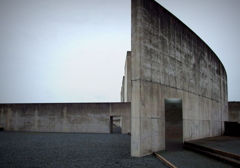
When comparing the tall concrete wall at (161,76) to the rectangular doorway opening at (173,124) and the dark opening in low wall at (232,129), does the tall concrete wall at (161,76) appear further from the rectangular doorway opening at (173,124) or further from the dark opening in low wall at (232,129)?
the dark opening in low wall at (232,129)

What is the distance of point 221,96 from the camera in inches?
579

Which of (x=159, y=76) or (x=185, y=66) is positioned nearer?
(x=159, y=76)

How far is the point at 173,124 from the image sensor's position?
8391 millimetres

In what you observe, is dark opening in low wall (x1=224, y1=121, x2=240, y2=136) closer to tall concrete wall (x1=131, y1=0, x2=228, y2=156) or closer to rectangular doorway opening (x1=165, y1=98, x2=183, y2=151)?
tall concrete wall (x1=131, y1=0, x2=228, y2=156)

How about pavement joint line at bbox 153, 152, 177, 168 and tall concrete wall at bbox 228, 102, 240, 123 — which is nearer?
pavement joint line at bbox 153, 152, 177, 168

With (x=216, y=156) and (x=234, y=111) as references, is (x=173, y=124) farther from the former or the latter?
(x=234, y=111)

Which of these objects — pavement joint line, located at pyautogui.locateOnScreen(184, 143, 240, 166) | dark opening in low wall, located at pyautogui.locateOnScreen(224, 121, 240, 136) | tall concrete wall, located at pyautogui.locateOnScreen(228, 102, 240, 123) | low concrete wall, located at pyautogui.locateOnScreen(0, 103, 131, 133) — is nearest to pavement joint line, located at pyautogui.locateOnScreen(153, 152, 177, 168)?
pavement joint line, located at pyautogui.locateOnScreen(184, 143, 240, 166)

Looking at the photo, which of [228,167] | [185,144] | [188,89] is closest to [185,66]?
[188,89]

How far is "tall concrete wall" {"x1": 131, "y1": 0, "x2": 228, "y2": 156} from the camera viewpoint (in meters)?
7.14

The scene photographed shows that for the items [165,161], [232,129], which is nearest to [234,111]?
[232,129]

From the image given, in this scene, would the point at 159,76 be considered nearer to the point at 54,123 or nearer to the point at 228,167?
the point at 228,167

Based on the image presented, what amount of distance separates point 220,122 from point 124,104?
26.7ft

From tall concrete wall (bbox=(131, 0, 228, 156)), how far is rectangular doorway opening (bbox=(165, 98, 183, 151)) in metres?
0.26

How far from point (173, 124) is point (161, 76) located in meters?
1.99
